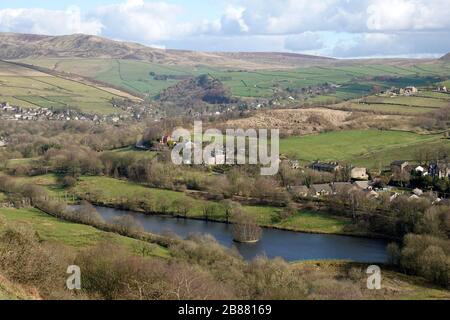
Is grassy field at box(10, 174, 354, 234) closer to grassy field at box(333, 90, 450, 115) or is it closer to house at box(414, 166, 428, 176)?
house at box(414, 166, 428, 176)

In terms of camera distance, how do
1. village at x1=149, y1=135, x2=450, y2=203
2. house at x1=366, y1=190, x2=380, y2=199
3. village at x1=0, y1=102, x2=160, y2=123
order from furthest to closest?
village at x1=0, y1=102, x2=160, y2=123
village at x1=149, y1=135, x2=450, y2=203
house at x1=366, y1=190, x2=380, y2=199

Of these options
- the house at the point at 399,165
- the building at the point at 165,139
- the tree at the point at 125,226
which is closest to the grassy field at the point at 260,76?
the building at the point at 165,139

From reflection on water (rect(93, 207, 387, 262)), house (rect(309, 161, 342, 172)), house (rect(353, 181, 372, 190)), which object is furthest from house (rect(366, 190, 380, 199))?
house (rect(309, 161, 342, 172))

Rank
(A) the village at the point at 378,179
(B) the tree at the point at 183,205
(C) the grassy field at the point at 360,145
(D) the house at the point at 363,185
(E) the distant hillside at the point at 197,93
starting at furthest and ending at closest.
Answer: (E) the distant hillside at the point at 197,93
(C) the grassy field at the point at 360,145
(D) the house at the point at 363,185
(B) the tree at the point at 183,205
(A) the village at the point at 378,179

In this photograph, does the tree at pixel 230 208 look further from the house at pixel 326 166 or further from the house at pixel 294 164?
the house at pixel 326 166

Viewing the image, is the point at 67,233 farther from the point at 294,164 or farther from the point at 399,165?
the point at 399,165

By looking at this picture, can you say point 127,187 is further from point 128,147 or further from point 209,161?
point 128,147

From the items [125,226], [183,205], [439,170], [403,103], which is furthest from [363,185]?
[403,103]
